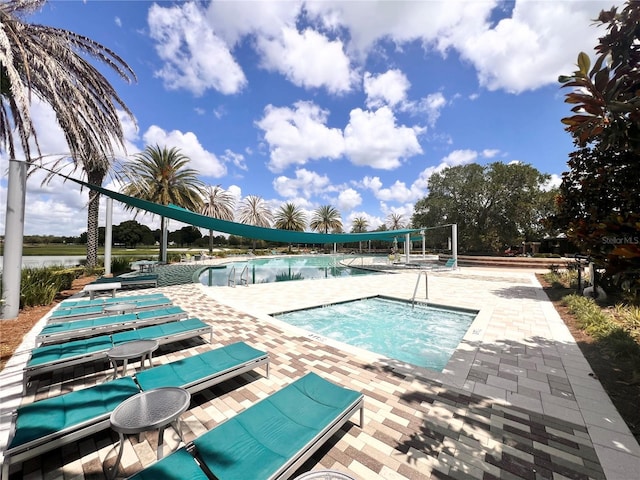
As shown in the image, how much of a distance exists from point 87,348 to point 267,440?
10.8ft

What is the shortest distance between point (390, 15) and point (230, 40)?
20.2 feet

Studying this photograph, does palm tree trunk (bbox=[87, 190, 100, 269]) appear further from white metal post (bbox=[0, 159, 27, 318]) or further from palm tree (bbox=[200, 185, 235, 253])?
palm tree (bbox=[200, 185, 235, 253])

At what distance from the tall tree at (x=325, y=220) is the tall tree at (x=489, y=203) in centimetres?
2359

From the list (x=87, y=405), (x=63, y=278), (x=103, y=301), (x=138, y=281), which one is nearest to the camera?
(x=87, y=405)

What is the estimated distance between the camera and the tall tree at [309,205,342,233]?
50938 mm

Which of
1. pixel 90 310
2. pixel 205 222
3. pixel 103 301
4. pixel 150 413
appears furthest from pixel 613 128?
pixel 103 301

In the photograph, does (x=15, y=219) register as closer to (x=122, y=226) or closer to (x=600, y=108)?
(x=600, y=108)

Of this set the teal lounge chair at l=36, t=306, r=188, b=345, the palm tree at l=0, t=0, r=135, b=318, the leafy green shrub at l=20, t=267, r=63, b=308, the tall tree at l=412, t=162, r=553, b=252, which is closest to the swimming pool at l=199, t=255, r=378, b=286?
the leafy green shrub at l=20, t=267, r=63, b=308

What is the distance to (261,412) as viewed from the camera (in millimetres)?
2350

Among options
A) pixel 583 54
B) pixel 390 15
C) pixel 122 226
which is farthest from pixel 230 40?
pixel 122 226

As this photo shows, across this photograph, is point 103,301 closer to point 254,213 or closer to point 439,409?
point 439,409

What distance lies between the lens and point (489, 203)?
25641mm

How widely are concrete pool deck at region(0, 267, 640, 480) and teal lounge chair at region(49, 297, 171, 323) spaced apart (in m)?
0.49

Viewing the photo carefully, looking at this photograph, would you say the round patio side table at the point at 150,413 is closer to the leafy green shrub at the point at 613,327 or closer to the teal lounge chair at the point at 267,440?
the teal lounge chair at the point at 267,440
